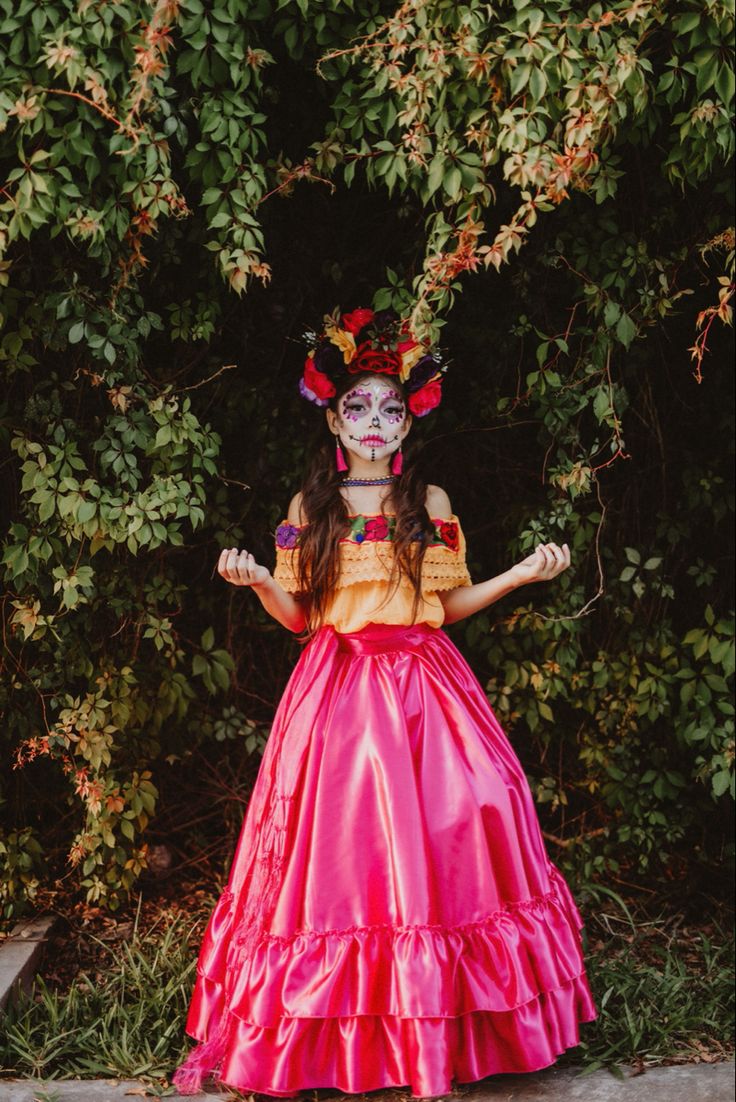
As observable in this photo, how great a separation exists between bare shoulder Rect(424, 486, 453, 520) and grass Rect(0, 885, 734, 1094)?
1419 millimetres

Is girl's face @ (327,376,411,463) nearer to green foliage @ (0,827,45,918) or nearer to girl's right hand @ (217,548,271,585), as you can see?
girl's right hand @ (217,548,271,585)

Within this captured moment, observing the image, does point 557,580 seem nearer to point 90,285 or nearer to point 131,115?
point 90,285

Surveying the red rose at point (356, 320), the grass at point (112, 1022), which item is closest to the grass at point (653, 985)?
the grass at point (112, 1022)

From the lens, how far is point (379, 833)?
2564 mm

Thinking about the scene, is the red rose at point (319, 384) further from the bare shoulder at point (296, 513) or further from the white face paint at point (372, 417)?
the bare shoulder at point (296, 513)

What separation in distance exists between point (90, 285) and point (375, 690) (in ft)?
4.17

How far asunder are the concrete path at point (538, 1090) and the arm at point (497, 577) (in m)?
1.17

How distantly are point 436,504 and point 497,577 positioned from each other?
0.84 ft

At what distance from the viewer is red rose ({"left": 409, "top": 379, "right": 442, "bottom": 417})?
2.90 meters

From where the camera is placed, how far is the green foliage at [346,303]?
7.85ft

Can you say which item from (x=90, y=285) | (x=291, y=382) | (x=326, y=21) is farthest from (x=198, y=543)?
(x=326, y=21)

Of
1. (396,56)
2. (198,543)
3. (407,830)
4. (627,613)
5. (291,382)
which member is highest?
(396,56)

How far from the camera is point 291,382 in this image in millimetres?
3576

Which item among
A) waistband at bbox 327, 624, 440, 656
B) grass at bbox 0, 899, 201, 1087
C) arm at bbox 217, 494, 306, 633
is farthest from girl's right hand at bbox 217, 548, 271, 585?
grass at bbox 0, 899, 201, 1087
